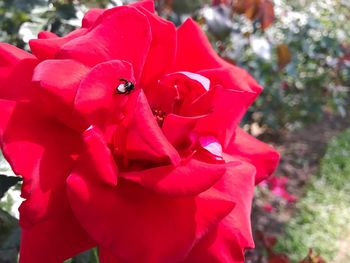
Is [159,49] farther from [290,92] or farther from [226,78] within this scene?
[290,92]

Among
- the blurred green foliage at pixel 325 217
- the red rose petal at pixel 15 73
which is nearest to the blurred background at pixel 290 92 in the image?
the blurred green foliage at pixel 325 217

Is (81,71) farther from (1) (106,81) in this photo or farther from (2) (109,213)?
(2) (109,213)

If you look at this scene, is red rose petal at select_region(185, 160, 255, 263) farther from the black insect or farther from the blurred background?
the blurred background

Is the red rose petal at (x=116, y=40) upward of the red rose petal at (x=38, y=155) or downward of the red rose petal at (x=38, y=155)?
upward

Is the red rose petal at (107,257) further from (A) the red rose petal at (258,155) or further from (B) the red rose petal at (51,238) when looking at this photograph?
(A) the red rose petal at (258,155)

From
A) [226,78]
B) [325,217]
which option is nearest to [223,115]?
[226,78]

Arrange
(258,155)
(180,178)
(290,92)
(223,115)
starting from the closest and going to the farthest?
(180,178) < (223,115) < (258,155) < (290,92)
